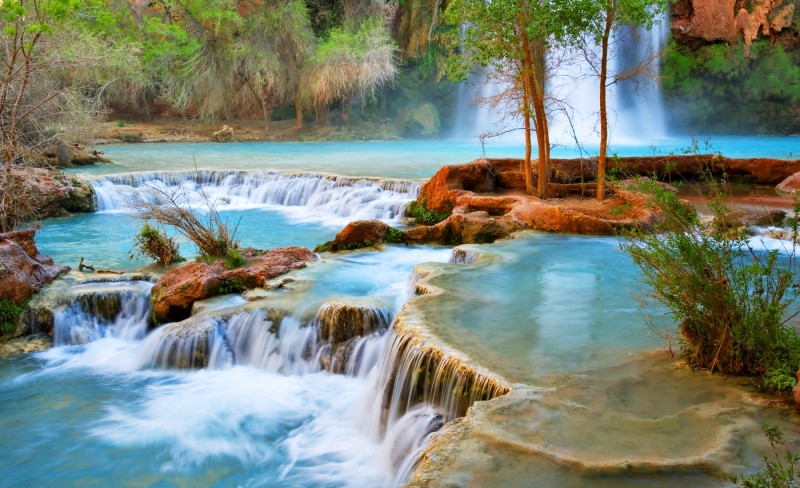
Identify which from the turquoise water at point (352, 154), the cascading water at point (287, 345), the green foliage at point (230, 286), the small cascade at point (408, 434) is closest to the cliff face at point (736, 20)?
the turquoise water at point (352, 154)

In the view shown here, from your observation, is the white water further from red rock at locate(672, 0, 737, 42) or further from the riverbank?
red rock at locate(672, 0, 737, 42)

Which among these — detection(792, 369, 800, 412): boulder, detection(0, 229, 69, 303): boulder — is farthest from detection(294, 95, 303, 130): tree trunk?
detection(792, 369, 800, 412): boulder

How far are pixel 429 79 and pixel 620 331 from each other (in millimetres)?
32356

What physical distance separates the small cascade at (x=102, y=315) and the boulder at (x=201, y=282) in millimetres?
306

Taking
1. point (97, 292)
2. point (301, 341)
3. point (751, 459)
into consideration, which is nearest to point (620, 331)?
point (751, 459)

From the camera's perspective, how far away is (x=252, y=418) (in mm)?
6645

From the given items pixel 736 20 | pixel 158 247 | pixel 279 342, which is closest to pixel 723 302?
pixel 279 342

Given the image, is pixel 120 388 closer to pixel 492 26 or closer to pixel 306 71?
pixel 492 26

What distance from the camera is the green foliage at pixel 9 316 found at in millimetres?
8594

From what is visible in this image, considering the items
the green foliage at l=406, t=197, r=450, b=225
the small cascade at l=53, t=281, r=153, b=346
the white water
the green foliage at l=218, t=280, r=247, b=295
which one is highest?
the green foliage at l=406, t=197, r=450, b=225

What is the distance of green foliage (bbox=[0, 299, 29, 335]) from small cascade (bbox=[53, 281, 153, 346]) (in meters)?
0.43

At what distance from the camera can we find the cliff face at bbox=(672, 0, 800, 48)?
91.7ft

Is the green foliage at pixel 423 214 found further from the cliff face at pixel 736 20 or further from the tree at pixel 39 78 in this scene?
the cliff face at pixel 736 20

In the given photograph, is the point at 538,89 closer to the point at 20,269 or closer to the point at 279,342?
the point at 279,342
